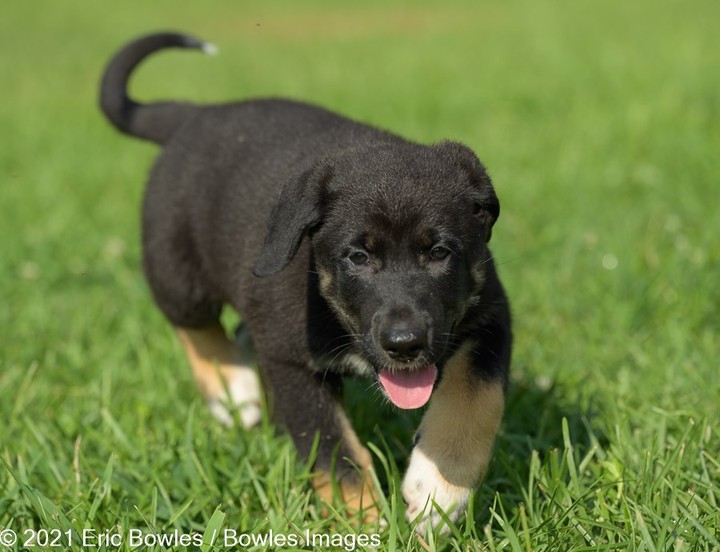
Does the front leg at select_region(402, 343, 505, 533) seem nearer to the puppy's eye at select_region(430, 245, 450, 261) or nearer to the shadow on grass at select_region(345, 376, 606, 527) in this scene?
the shadow on grass at select_region(345, 376, 606, 527)

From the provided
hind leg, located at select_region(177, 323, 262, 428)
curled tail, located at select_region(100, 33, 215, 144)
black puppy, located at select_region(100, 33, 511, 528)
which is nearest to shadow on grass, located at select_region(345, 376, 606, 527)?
black puppy, located at select_region(100, 33, 511, 528)

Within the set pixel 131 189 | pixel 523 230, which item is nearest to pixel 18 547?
pixel 523 230

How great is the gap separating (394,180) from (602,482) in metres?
1.10

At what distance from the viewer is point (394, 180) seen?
3.05m

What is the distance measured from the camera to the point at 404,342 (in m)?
2.81

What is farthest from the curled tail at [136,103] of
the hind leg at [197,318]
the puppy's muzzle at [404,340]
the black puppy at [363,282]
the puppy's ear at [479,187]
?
the puppy's muzzle at [404,340]

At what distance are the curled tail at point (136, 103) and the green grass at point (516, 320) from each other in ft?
3.38

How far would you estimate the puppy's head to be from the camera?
2928mm

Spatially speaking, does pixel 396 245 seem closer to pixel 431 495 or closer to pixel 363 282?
pixel 363 282

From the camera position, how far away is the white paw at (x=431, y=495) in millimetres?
3027

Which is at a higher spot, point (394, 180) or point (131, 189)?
point (394, 180)

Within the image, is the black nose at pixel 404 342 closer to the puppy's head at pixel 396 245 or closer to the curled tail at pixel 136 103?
the puppy's head at pixel 396 245

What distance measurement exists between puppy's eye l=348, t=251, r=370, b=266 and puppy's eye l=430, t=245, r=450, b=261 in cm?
19

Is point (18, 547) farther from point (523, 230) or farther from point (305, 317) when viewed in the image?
point (523, 230)
